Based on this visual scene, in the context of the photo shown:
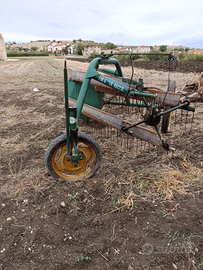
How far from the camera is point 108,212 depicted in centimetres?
260

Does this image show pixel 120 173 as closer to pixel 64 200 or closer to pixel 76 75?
pixel 64 200

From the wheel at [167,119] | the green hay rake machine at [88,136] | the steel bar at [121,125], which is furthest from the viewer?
the wheel at [167,119]

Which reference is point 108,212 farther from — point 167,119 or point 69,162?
point 167,119

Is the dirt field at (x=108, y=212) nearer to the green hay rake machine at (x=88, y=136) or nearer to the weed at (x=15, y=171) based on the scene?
the weed at (x=15, y=171)

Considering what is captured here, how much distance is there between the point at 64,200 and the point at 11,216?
67 centimetres

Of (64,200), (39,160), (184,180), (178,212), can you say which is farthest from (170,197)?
(39,160)

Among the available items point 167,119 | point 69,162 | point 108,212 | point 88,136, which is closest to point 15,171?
point 69,162

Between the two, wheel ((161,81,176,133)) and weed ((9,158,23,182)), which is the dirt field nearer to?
weed ((9,158,23,182))

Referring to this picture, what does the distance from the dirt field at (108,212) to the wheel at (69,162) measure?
14cm

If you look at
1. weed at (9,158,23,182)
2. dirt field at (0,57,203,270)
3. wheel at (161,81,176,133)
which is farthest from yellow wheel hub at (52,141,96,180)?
wheel at (161,81,176,133)

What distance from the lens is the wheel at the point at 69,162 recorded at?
9.29ft

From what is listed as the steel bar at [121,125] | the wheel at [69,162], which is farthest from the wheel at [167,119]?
the wheel at [69,162]

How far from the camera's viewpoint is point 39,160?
147 inches

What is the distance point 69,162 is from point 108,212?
905 mm
